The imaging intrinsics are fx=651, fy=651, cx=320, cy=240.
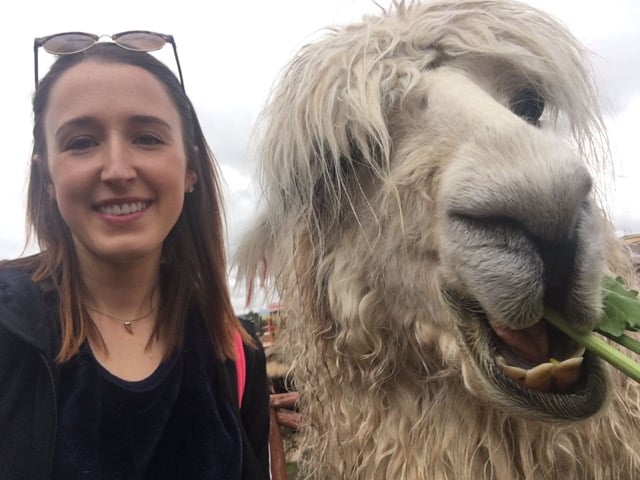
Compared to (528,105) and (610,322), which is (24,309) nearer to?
(610,322)

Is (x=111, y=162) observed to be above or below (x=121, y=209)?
above

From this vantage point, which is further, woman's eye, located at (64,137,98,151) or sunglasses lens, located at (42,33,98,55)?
sunglasses lens, located at (42,33,98,55)

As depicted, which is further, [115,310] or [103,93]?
[115,310]

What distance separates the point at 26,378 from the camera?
1484 millimetres

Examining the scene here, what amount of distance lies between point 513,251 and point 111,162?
1.01 meters

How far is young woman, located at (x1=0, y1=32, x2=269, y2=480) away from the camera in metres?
1.52

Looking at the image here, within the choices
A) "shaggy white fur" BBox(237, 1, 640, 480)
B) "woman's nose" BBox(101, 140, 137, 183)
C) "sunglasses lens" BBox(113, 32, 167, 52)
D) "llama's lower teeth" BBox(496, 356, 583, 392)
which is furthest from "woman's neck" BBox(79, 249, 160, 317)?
"llama's lower teeth" BBox(496, 356, 583, 392)

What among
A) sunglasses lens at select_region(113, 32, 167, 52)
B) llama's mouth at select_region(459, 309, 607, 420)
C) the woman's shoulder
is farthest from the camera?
sunglasses lens at select_region(113, 32, 167, 52)

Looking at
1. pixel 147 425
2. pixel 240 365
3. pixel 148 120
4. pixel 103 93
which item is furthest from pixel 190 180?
pixel 147 425

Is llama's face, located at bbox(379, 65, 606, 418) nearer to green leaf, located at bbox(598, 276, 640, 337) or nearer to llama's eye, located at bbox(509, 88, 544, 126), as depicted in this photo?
green leaf, located at bbox(598, 276, 640, 337)

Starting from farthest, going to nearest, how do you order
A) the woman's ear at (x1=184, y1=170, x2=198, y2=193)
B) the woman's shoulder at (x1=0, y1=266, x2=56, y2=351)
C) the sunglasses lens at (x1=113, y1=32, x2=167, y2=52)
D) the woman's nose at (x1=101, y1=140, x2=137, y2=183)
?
the woman's ear at (x1=184, y1=170, x2=198, y2=193) → the sunglasses lens at (x1=113, y1=32, x2=167, y2=52) → the woman's nose at (x1=101, y1=140, x2=137, y2=183) → the woman's shoulder at (x1=0, y1=266, x2=56, y2=351)

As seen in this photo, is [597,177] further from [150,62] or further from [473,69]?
[150,62]

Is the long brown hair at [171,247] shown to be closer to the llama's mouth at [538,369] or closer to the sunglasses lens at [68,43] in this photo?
the sunglasses lens at [68,43]

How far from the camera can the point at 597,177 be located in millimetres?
2168
